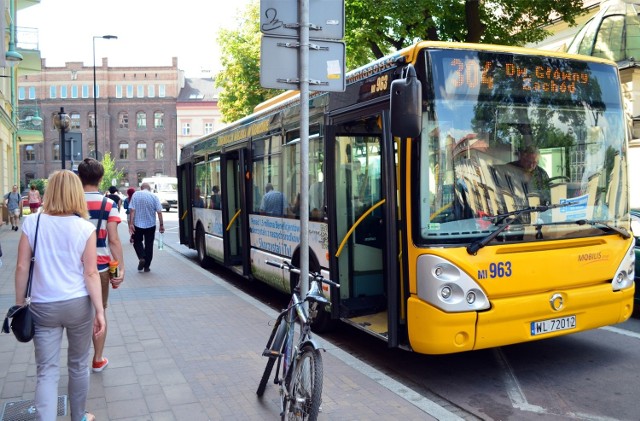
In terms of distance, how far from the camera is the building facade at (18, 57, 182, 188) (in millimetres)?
76250

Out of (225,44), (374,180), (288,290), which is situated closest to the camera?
(374,180)

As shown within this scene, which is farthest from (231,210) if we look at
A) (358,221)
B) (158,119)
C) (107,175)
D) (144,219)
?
(158,119)

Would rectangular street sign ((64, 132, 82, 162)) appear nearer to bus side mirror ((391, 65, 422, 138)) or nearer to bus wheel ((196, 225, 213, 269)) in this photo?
bus wheel ((196, 225, 213, 269))

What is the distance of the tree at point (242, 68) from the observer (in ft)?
107

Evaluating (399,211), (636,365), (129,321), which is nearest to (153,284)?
(129,321)

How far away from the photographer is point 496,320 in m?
5.16

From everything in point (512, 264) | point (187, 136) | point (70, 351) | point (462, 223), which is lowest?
point (70, 351)

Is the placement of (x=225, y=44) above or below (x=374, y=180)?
above

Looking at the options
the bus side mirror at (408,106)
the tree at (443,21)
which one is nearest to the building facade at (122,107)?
the tree at (443,21)

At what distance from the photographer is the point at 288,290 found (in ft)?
27.4

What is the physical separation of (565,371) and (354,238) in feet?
7.76

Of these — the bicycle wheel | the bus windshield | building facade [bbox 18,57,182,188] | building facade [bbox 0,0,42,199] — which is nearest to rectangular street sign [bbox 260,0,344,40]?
the bus windshield

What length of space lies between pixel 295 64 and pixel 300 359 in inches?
84.3

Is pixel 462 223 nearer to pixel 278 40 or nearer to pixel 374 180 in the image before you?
pixel 374 180
